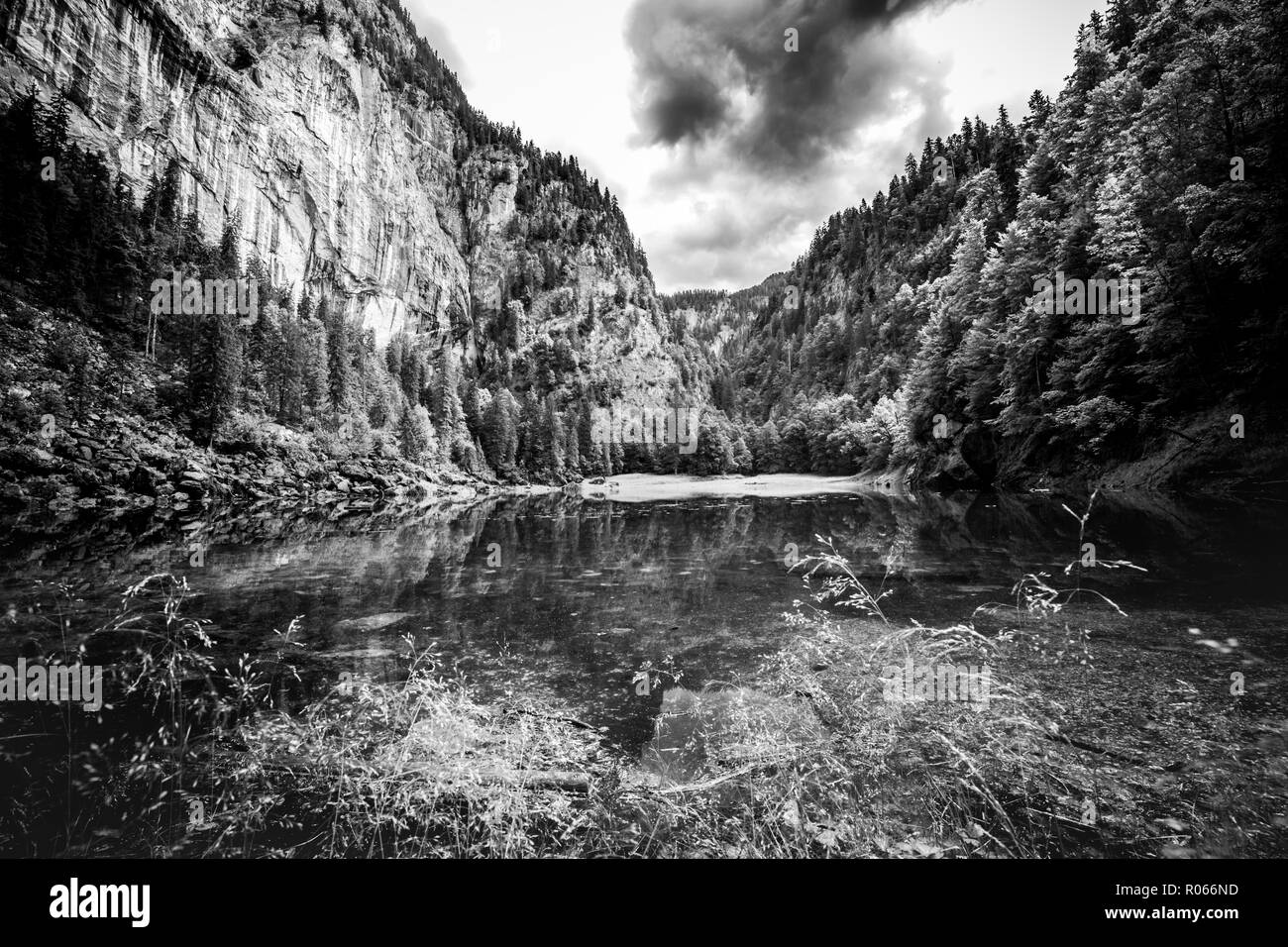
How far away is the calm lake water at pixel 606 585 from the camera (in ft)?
23.6

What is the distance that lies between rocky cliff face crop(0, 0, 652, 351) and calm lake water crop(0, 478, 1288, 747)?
74.8m

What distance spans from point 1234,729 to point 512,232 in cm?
17280

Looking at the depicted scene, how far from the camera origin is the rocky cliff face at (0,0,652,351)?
6356cm

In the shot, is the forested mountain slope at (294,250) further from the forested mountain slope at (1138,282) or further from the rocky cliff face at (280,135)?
the forested mountain slope at (1138,282)

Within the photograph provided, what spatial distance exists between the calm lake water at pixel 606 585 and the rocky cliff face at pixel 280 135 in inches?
2944

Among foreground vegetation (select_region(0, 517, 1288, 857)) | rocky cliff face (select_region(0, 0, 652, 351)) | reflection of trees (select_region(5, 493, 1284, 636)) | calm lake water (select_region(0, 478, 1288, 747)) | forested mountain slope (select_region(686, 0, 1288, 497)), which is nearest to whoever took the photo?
foreground vegetation (select_region(0, 517, 1288, 857))

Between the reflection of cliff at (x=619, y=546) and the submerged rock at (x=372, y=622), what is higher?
the reflection of cliff at (x=619, y=546)

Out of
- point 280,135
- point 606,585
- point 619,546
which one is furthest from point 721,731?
point 280,135

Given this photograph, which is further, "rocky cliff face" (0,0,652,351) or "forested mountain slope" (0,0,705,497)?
"rocky cliff face" (0,0,652,351)

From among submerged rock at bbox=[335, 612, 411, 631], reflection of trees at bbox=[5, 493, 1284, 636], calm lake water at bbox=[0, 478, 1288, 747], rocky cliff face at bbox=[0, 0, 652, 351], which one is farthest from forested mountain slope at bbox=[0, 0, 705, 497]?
submerged rock at bbox=[335, 612, 411, 631]

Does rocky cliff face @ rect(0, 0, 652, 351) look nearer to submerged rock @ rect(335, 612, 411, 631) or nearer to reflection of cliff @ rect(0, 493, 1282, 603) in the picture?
reflection of cliff @ rect(0, 493, 1282, 603)

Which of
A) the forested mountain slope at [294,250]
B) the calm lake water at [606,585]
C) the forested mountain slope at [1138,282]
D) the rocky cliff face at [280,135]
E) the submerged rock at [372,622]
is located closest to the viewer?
the calm lake water at [606,585]

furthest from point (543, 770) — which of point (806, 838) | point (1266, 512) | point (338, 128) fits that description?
point (338, 128)

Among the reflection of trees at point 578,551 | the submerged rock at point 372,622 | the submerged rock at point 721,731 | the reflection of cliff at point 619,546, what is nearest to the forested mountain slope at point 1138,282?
the reflection of cliff at point 619,546
